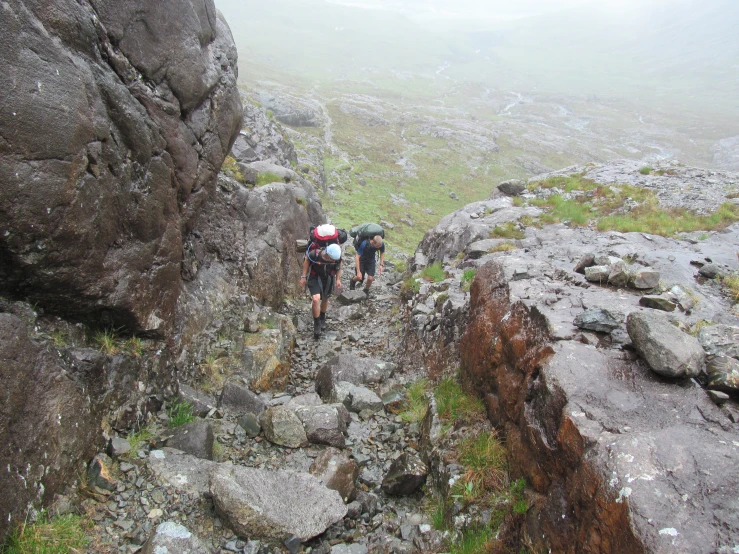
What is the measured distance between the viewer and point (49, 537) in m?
4.64

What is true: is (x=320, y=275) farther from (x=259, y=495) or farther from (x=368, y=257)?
(x=259, y=495)

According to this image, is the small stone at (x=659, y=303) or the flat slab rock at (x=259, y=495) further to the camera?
the small stone at (x=659, y=303)

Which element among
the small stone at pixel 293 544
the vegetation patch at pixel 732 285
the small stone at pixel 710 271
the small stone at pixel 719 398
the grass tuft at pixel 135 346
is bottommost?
the small stone at pixel 293 544

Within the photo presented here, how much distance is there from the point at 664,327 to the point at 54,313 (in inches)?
328

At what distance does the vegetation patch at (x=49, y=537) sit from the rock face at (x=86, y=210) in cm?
18

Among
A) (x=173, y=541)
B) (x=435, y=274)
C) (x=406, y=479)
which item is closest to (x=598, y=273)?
(x=406, y=479)

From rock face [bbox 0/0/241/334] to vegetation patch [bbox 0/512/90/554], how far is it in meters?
2.81

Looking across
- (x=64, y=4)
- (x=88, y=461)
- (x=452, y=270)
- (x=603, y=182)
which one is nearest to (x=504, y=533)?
(x=88, y=461)

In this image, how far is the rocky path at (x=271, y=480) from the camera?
546 centimetres

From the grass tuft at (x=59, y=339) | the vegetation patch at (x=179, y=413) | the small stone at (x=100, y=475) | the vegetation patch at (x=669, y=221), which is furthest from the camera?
the vegetation patch at (x=669, y=221)

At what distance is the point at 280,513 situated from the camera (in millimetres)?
5695

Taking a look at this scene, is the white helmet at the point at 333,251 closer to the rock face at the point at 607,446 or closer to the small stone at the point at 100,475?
the rock face at the point at 607,446

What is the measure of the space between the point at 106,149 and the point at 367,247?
10822 mm

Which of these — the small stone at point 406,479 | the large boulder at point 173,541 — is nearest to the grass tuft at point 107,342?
the large boulder at point 173,541
